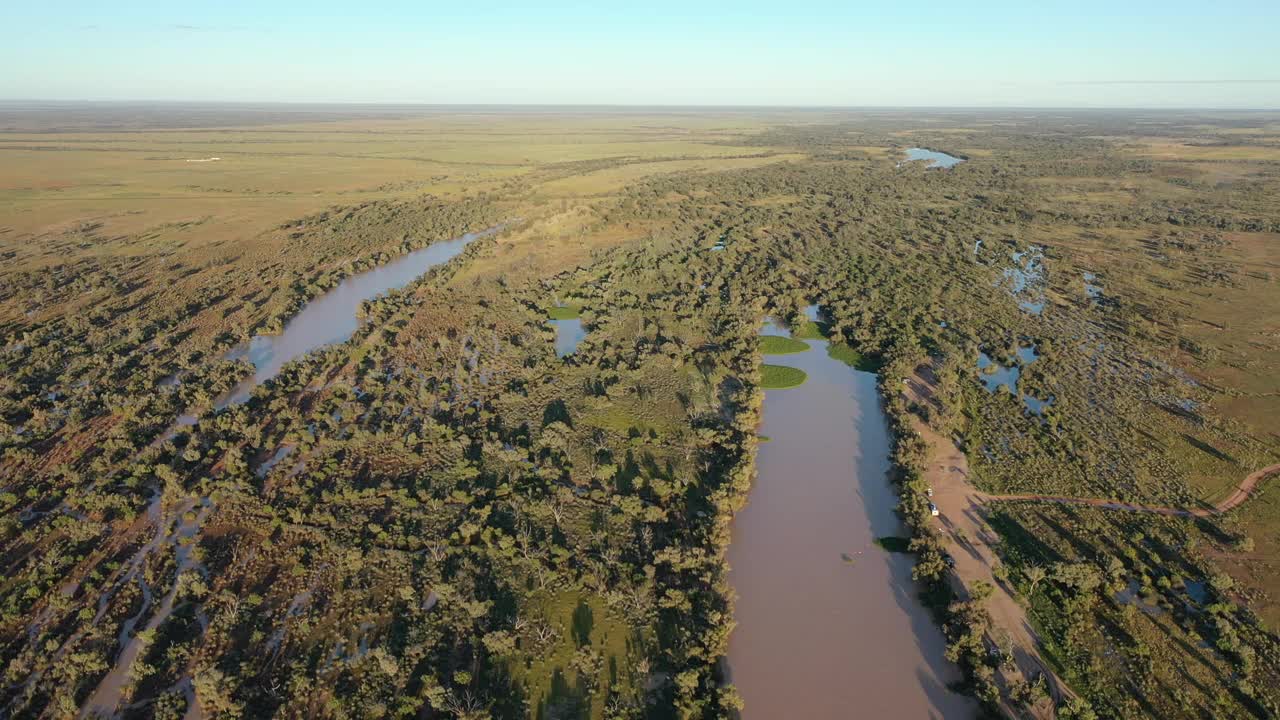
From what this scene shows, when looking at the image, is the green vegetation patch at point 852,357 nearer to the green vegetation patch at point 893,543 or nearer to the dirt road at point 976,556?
the dirt road at point 976,556

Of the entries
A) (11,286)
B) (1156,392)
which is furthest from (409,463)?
(11,286)

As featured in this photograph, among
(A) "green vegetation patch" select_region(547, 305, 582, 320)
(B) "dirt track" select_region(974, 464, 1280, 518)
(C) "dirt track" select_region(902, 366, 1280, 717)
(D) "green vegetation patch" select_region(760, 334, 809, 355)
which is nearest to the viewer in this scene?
(C) "dirt track" select_region(902, 366, 1280, 717)

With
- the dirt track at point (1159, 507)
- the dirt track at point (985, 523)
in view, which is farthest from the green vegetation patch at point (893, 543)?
the dirt track at point (1159, 507)

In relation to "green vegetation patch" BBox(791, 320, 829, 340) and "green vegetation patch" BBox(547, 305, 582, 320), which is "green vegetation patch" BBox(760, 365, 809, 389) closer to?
"green vegetation patch" BBox(791, 320, 829, 340)

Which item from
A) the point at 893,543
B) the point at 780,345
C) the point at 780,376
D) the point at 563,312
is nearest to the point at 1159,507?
the point at 893,543

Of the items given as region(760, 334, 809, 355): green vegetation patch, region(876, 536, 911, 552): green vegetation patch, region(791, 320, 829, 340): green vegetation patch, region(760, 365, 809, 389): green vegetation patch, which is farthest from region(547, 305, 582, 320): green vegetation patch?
region(876, 536, 911, 552): green vegetation patch

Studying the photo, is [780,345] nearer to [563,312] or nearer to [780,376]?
→ [780,376]
